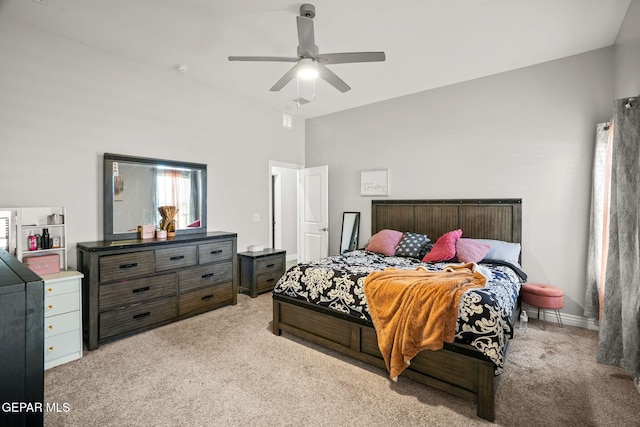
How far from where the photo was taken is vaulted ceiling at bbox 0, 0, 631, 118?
2.58 metres

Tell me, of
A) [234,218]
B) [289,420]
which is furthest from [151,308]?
[289,420]

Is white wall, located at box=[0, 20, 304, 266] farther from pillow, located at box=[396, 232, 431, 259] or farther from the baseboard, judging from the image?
the baseboard

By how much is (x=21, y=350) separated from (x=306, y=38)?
8.11 feet

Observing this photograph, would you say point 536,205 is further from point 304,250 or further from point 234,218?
point 234,218

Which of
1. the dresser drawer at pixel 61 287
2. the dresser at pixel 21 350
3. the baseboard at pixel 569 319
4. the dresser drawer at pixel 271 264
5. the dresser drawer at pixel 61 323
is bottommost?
the baseboard at pixel 569 319

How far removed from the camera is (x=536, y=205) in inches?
144

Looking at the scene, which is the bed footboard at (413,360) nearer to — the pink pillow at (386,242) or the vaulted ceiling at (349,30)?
the pink pillow at (386,242)

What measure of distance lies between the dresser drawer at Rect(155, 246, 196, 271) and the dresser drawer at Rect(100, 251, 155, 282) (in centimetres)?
8

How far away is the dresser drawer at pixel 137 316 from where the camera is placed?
2.94 m

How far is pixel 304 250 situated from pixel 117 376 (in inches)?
142

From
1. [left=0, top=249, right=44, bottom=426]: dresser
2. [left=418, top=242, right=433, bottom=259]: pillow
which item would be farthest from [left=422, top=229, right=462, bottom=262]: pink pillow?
[left=0, top=249, right=44, bottom=426]: dresser

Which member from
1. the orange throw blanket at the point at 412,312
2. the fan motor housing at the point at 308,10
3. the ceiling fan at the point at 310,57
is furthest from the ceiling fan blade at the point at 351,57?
the orange throw blanket at the point at 412,312

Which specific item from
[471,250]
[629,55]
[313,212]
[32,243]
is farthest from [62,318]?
[629,55]

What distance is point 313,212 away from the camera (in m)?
5.59
